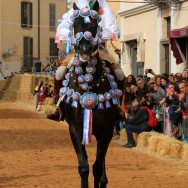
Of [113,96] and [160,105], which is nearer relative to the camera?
[113,96]

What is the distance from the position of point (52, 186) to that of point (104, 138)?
210cm

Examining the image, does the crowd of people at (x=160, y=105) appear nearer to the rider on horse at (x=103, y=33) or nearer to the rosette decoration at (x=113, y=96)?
the rider on horse at (x=103, y=33)

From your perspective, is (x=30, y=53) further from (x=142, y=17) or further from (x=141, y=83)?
(x=141, y=83)

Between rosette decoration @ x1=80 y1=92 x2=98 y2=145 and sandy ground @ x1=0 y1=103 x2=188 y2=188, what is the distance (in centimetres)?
217

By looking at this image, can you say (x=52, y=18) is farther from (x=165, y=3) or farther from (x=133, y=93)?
(x=133, y=93)

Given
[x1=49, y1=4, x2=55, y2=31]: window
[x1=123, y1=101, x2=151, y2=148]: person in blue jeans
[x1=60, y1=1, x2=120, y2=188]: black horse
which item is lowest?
[x1=123, y1=101, x2=151, y2=148]: person in blue jeans

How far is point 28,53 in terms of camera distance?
63.2 meters

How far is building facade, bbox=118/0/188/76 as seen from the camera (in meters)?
24.8

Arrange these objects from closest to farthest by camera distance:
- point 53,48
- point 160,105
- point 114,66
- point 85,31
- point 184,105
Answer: point 85,31, point 114,66, point 184,105, point 160,105, point 53,48

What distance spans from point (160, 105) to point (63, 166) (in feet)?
14.1

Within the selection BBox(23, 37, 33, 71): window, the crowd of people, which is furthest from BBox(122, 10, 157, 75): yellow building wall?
BBox(23, 37, 33, 71): window

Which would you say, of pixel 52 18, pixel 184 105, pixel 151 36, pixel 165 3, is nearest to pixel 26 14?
pixel 52 18

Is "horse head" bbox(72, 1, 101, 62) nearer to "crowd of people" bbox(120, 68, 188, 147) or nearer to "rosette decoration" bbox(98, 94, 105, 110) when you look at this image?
"rosette decoration" bbox(98, 94, 105, 110)

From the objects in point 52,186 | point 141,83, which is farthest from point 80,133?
point 141,83
